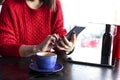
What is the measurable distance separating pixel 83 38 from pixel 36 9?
2.52ft

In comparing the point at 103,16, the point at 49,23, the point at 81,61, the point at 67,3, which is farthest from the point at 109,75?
the point at 67,3

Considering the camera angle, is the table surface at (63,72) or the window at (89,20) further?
the window at (89,20)

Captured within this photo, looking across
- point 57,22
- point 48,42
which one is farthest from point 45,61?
point 57,22

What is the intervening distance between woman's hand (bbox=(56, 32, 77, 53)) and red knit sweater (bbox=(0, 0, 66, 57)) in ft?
0.73

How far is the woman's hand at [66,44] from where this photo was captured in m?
1.22

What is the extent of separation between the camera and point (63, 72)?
104 cm

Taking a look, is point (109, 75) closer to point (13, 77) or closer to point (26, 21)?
point (13, 77)

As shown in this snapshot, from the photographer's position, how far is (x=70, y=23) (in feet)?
7.38

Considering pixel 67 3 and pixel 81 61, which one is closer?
pixel 81 61

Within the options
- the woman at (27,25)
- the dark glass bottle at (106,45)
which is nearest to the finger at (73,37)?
the woman at (27,25)

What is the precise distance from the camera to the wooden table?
97 centimetres

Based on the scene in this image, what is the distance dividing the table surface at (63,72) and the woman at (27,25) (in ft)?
0.42

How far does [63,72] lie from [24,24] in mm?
541

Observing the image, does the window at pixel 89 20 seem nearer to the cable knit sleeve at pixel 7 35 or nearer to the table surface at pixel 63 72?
the table surface at pixel 63 72
